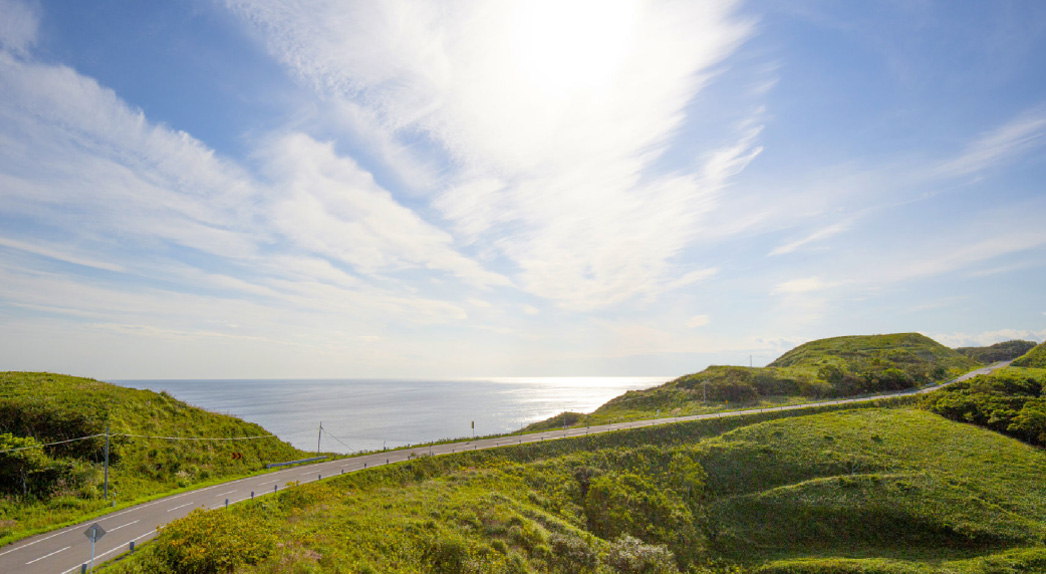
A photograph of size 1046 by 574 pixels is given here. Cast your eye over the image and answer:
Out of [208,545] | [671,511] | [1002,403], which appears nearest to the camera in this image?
[208,545]

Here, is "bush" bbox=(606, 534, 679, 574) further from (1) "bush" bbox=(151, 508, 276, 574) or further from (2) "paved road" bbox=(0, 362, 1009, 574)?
(1) "bush" bbox=(151, 508, 276, 574)

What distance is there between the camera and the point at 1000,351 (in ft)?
477

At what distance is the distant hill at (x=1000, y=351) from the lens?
136 meters

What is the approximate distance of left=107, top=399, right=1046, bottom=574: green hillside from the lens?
23.7 m

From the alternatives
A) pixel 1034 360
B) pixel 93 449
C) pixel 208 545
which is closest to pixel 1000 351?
pixel 1034 360

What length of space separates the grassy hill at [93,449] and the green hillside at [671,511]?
11366mm

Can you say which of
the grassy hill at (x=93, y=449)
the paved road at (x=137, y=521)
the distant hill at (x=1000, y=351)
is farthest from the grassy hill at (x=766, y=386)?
the distant hill at (x=1000, y=351)

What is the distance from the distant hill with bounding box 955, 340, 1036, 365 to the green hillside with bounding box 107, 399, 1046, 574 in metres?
122

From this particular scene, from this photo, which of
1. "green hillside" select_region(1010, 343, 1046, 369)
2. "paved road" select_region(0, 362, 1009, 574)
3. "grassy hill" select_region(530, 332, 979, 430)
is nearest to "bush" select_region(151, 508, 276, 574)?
"paved road" select_region(0, 362, 1009, 574)

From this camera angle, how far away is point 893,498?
37.8 metres

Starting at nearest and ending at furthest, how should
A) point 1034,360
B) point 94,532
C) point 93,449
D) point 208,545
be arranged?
point 94,532, point 208,545, point 93,449, point 1034,360

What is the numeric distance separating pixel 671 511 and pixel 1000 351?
176785 millimetres

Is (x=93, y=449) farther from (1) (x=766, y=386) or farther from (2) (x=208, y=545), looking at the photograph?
(1) (x=766, y=386)

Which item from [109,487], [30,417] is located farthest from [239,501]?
[30,417]
